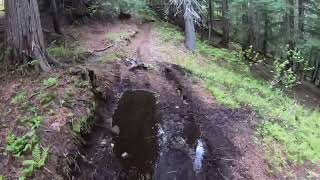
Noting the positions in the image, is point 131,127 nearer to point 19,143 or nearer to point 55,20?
point 19,143

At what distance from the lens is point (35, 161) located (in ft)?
21.2

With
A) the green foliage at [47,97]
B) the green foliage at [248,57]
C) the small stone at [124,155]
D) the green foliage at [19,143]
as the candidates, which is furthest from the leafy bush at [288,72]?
the green foliage at [19,143]

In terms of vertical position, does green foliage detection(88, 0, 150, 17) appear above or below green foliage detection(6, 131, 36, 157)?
above

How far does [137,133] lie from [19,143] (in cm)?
288

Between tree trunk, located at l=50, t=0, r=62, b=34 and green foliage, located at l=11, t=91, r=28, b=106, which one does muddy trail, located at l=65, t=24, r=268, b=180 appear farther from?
tree trunk, located at l=50, t=0, r=62, b=34

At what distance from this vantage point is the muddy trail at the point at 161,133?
768 centimetres

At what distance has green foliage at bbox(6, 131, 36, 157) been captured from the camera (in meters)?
6.71

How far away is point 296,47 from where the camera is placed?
18.1m

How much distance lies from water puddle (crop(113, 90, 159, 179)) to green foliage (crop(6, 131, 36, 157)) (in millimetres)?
1780

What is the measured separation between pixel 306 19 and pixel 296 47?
2665 mm

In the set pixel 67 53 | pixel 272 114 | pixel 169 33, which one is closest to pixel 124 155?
pixel 272 114

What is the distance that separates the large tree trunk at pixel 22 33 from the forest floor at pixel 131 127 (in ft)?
2.20

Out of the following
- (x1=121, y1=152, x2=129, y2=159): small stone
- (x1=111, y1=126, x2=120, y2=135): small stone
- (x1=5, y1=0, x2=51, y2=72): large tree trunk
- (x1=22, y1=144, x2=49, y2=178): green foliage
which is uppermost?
(x1=5, y1=0, x2=51, y2=72): large tree trunk

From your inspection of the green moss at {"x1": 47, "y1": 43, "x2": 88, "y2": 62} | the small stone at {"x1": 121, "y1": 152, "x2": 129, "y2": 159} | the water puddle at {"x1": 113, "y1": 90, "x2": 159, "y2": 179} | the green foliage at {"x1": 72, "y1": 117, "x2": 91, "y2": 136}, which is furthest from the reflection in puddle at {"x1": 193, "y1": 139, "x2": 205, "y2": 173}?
the green moss at {"x1": 47, "y1": 43, "x2": 88, "y2": 62}
